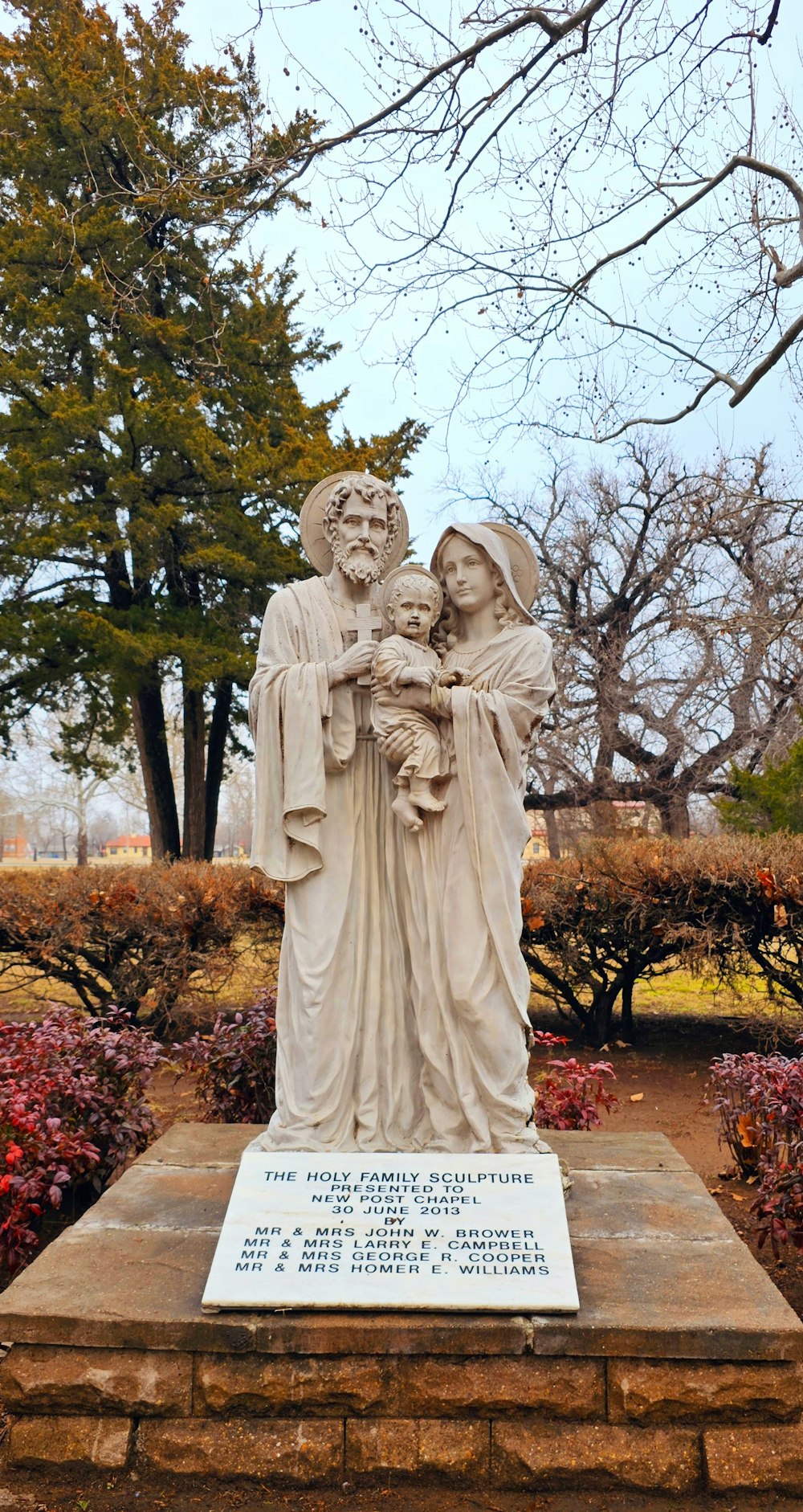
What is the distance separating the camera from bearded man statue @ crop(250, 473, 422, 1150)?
348 cm

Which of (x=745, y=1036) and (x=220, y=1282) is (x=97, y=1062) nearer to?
(x=220, y=1282)

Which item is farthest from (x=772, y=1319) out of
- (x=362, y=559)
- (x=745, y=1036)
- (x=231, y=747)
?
(x=231, y=747)

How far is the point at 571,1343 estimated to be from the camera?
106 inches

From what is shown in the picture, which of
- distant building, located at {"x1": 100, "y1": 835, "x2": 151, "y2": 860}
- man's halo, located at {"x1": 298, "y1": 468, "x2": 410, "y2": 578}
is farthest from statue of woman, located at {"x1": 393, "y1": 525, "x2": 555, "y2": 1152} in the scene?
distant building, located at {"x1": 100, "y1": 835, "x2": 151, "y2": 860}

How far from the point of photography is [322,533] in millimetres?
3867

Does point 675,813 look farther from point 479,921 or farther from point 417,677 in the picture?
point 417,677

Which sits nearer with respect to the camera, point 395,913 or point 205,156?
point 395,913

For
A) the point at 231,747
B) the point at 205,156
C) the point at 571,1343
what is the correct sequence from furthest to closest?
the point at 231,747
the point at 205,156
the point at 571,1343

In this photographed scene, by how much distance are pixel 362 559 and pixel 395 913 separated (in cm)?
121

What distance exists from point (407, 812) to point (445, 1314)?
1.44 metres

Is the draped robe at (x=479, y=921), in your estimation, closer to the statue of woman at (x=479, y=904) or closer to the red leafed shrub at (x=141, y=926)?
the statue of woman at (x=479, y=904)

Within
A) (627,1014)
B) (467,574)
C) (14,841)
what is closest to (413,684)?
(467,574)

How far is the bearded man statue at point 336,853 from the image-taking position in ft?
11.4

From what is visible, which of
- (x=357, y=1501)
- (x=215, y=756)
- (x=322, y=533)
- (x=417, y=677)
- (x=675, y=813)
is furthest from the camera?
(x=675, y=813)
